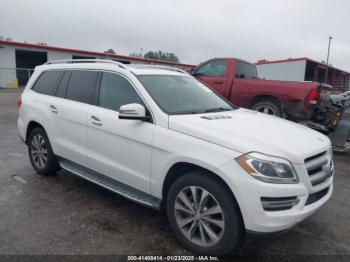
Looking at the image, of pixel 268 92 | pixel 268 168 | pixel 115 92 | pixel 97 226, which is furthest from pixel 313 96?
pixel 97 226

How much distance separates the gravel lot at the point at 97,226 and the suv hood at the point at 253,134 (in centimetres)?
83

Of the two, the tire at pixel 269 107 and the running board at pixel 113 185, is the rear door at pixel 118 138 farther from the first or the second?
the tire at pixel 269 107

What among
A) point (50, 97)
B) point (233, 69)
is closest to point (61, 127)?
point (50, 97)

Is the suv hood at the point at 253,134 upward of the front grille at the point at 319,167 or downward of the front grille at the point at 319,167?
upward

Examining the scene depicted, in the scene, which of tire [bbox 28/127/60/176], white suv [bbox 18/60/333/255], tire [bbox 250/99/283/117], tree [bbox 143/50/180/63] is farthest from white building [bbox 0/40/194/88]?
tree [bbox 143/50/180/63]

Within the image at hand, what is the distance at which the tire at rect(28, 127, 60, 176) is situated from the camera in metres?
4.72

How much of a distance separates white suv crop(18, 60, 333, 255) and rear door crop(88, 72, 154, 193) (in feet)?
0.04

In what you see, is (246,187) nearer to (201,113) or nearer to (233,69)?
(201,113)

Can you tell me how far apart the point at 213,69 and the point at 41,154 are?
5342 millimetres

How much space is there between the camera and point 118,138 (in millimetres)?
3518

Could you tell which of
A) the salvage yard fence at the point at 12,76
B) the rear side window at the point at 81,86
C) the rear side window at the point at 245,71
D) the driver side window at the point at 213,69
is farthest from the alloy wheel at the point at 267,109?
the salvage yard fence at the point at 12,76

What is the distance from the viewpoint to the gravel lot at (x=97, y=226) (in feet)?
10.00

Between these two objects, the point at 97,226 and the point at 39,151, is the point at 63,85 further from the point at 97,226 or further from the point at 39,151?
the point at 97,226

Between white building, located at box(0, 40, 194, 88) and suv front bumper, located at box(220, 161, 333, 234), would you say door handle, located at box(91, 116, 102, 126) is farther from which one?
white building, located at box(0, 40, 194, 88)
